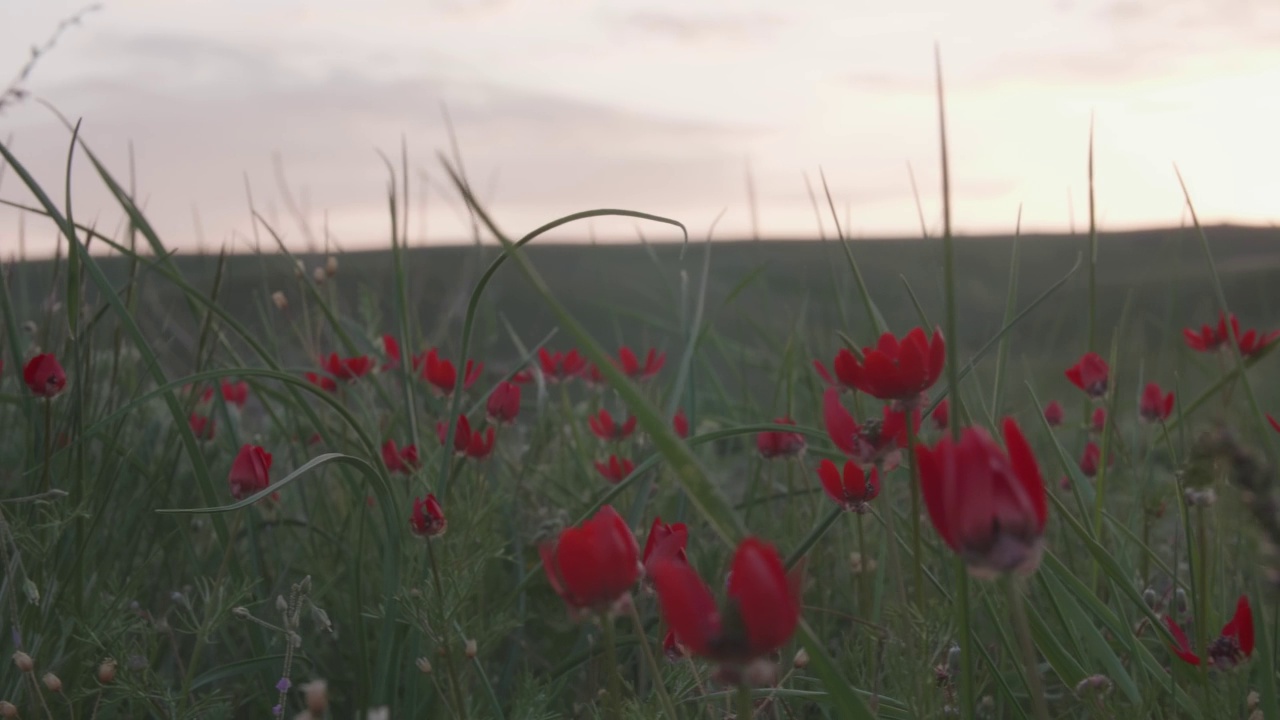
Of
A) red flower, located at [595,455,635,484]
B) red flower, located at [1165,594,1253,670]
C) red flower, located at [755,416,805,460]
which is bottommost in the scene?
red flower, located at [1165,594,1253,670]

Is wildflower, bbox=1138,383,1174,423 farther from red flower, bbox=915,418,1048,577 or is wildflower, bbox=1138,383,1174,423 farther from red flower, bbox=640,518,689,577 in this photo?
red flower, bbox=915,418,1048,577

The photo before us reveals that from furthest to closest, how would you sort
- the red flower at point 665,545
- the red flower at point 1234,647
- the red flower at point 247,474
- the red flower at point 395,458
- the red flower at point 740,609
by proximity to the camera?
1. the red flower at point 395,458
2. the red flower at point 247,474
3. the red flower at point 1234,647
4. the red flower at point 665,545
5. the red flower at point 740,609

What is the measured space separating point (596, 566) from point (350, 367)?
3.90 ft

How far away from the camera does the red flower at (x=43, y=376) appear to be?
4.07 ft

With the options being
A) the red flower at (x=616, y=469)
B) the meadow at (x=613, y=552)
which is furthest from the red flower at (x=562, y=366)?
the red flower at (x=616, y=469)

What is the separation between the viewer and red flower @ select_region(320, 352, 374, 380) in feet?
5.56

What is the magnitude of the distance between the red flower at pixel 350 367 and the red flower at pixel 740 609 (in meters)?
1.22

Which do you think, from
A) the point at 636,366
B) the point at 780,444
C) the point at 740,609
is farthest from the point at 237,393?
the point at 740,609

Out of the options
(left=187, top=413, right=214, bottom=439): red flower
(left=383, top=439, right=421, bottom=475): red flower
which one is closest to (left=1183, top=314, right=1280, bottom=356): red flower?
(left=383, top=439, right=421, bottom=475): red flower

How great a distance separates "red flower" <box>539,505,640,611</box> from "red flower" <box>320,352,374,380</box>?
3.59 feet

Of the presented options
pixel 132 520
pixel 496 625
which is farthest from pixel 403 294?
pixel 132 520

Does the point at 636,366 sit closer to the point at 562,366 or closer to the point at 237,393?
the point at 562,366

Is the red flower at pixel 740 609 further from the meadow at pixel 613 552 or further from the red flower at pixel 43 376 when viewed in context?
the red flower at pixel 43 376

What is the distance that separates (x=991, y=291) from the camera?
8289 millimetres
